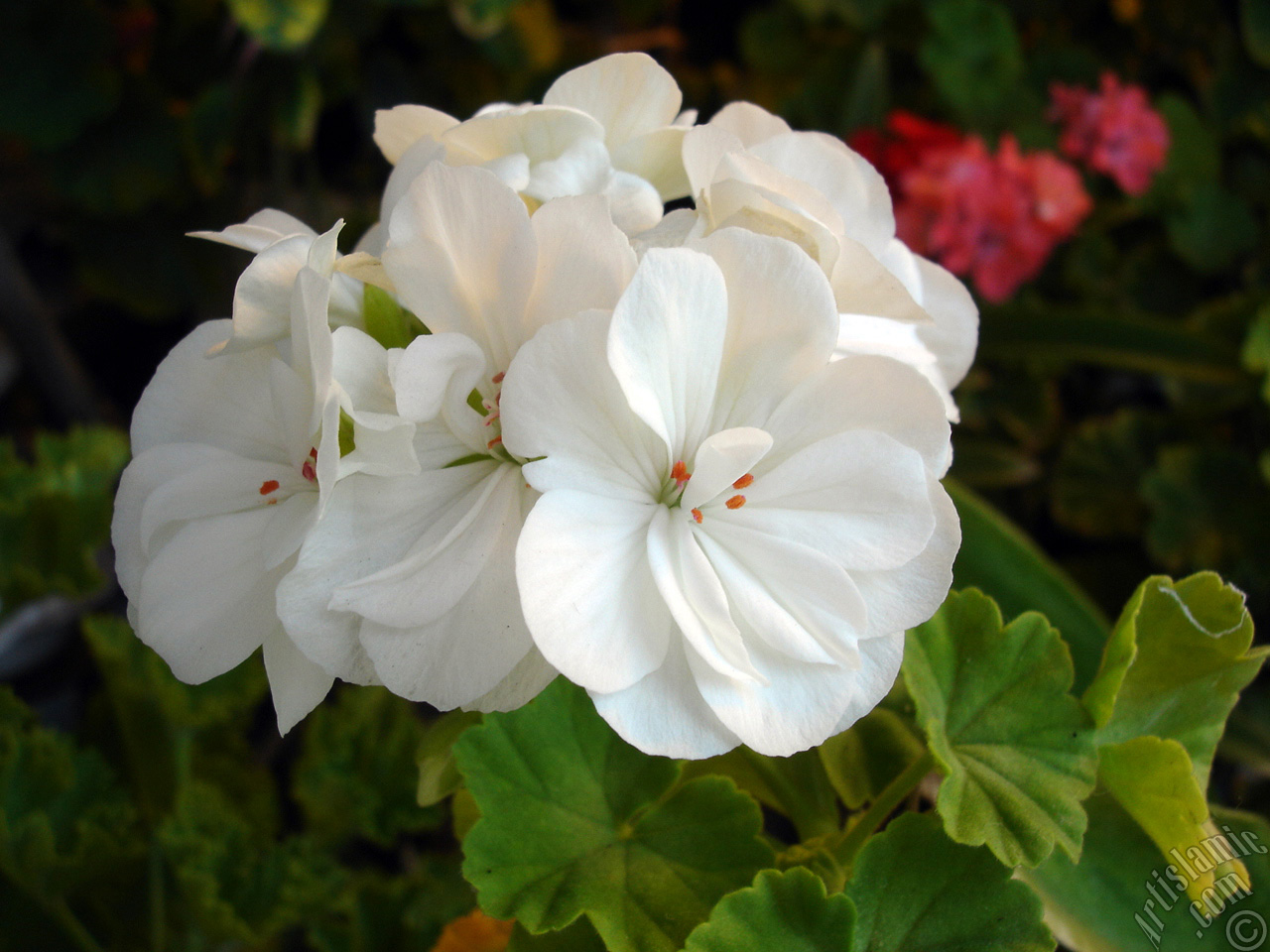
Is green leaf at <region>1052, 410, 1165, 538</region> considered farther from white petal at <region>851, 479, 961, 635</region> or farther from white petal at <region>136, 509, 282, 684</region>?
white petal at <region>136, 509, 282, 684</region>

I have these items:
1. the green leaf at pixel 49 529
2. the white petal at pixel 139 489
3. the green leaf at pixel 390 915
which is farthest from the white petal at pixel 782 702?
the green leaf at pixel 49 529

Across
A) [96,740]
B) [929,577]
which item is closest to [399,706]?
[96,740]

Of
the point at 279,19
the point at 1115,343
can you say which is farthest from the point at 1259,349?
the point at 279,19

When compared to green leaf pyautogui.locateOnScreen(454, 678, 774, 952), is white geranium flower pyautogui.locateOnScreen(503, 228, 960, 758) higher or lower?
higher

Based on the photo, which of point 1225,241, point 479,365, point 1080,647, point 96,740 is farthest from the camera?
point 1225,241

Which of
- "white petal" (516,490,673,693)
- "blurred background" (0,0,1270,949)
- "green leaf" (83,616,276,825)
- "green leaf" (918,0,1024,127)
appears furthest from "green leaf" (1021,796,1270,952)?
"green leaf" (918,0,1024,127)

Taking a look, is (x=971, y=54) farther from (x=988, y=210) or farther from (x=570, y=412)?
(x=570, y=412)

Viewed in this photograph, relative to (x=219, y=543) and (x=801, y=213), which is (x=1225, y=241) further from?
(x=219, y=543)
